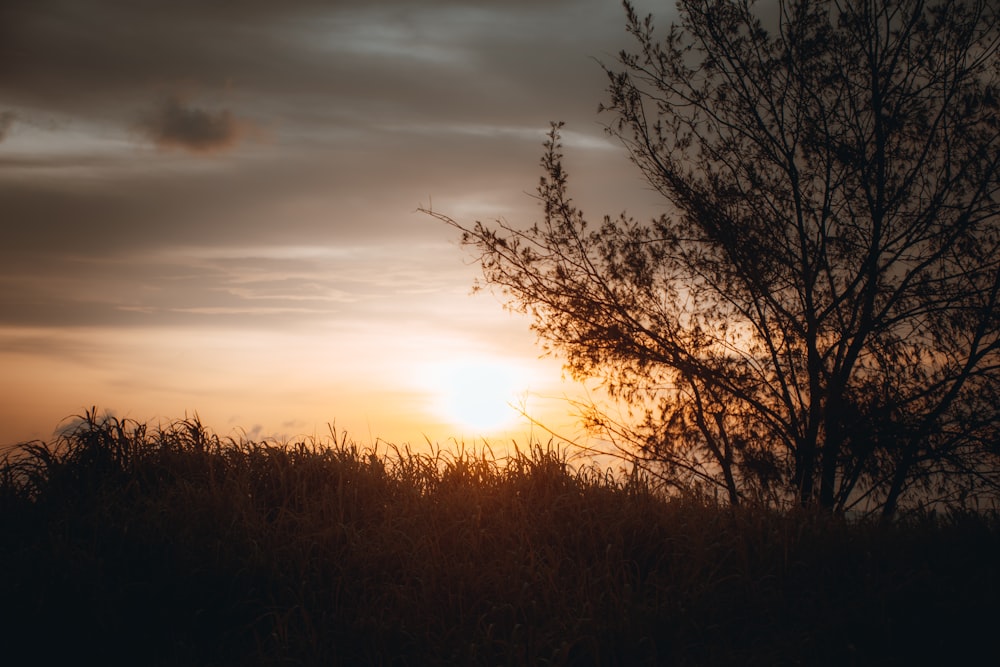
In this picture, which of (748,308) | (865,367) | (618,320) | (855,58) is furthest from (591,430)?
(855,58)

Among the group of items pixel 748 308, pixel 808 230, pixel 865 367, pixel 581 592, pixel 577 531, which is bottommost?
pixel 581 592

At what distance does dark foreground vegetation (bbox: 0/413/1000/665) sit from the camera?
549 cm

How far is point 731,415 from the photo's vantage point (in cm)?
884

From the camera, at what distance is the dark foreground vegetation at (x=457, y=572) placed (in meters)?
5.49

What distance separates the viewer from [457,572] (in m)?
6.23

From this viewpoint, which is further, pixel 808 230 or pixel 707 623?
pixel 808 230

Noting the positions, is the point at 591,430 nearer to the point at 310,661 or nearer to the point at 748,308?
the point at 748,308

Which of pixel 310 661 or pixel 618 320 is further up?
pixel 618 320

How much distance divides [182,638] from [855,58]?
8619 millimetres

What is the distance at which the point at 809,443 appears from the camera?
334 inches

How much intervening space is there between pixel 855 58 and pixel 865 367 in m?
3.37

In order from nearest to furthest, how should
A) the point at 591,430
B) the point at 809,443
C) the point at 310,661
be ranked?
the point at 310,661, the point at 809,443, the point at 591,430

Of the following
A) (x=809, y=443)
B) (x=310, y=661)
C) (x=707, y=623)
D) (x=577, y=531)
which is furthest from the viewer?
(x=809, y=443)

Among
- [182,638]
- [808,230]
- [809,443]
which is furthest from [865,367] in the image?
[182,638]
